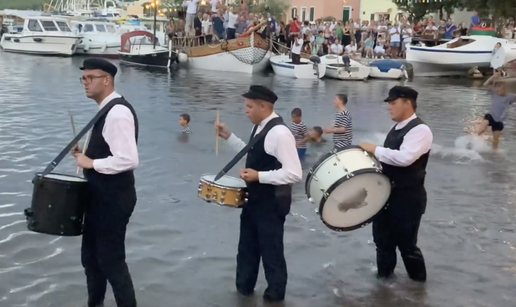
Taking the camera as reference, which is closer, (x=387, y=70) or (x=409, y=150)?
(x=409, y=150)

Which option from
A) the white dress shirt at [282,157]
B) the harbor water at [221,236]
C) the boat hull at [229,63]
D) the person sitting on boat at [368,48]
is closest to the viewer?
the white dress shirt at [282,157]

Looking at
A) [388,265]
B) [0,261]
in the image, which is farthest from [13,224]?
[388,265]

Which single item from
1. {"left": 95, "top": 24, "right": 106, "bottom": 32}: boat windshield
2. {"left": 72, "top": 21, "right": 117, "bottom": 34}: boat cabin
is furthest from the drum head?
{"left": 95, "top": 24, "right": 106, "bottom": 32}: boat windshield

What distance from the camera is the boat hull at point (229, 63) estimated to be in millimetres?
31656

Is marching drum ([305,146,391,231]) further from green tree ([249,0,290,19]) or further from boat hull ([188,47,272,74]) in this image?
green tree ([249,0,290,19])

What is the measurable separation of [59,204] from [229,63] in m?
27.3

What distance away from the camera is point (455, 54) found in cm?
3219

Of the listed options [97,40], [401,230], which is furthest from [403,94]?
[97,40]

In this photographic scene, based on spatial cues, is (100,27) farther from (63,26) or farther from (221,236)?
(221,236)

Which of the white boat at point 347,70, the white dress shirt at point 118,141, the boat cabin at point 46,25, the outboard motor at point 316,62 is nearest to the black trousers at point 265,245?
the white dress shirt at point 118,141

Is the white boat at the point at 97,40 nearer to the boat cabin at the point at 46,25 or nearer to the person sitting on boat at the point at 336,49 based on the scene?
the boat cabin at the point at 46,25

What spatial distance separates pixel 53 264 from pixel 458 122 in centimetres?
1270

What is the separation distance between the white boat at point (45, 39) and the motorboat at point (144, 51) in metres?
3.55

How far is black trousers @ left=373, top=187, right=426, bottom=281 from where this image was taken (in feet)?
19.5
